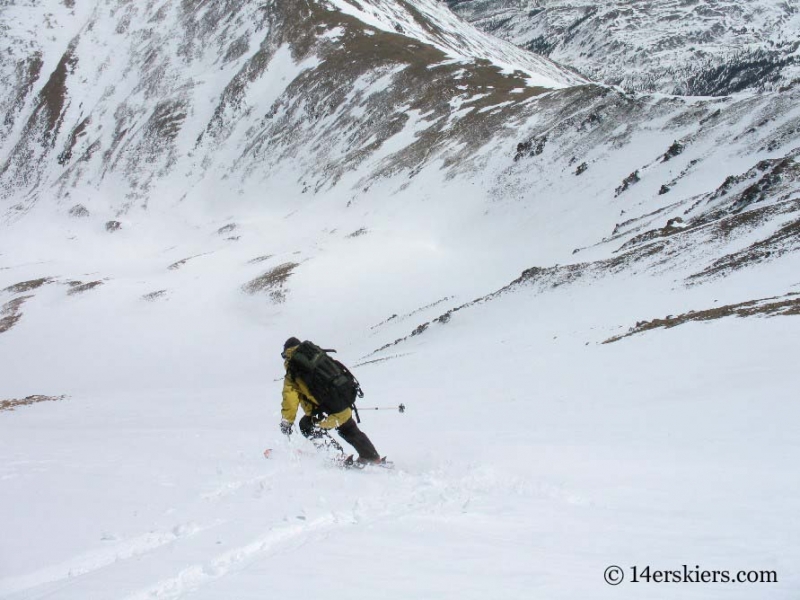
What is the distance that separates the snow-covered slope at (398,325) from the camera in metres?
4.98

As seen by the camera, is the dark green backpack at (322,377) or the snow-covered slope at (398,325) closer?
the snow-covered slope at (398,325)

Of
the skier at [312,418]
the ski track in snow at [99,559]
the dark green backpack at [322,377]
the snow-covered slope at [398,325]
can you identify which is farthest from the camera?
the skier at [312,418]

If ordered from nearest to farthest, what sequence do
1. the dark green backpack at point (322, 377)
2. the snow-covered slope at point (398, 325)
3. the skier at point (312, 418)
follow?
1. the snow-covered slope at point (398, 325)
2. the dark green backpack at point (322, 377)
3. the skier at point (312, 418)

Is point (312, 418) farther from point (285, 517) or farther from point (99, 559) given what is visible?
point (99, 559)

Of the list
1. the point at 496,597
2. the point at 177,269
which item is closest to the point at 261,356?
the point at 177,269

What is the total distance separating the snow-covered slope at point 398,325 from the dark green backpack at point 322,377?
106 cm

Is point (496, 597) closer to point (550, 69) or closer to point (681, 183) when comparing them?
point (681, 183)

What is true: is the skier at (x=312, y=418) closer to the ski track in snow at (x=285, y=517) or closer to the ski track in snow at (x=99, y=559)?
the ski track in snow at (x=285, y=517)

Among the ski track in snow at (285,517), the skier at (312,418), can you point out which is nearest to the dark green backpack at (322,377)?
the skier at (312,418)

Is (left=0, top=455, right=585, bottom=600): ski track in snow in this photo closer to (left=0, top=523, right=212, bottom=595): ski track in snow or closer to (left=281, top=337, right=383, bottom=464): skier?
(left=0, top=523, right=212, bottom=595): ski track in snow

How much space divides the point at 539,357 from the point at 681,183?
97.7 ft

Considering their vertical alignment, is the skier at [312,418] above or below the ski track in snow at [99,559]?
below

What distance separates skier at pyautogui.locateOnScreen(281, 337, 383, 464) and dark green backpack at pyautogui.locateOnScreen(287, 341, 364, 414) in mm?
100

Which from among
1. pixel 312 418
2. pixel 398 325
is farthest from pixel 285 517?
pixel 398 325
